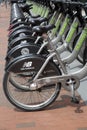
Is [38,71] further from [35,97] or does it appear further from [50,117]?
[50,117]

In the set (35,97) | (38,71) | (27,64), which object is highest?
(27,64)

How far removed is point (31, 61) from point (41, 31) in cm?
44

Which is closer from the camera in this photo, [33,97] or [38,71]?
[38,71]

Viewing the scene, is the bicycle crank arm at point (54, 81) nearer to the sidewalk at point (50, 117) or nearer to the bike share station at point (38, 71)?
the bike share station at point (38, 71)

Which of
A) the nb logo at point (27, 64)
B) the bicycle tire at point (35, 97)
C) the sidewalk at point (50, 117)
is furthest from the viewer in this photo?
the bicycle tire at point (35, 97)

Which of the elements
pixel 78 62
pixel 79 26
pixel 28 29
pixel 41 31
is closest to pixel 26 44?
pixel 41 31

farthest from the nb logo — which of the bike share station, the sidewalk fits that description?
the sidewalk

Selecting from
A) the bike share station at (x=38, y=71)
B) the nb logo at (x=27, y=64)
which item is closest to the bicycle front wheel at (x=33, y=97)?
the bike share station at (x=38, y=71)

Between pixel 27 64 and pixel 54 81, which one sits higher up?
pixel 27 64

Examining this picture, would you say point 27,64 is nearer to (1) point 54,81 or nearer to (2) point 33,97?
(1) point 54,81

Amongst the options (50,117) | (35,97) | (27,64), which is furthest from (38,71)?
(50,117)

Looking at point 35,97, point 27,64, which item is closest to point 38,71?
→ point 27,64

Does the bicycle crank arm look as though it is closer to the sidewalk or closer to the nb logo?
the nb logo

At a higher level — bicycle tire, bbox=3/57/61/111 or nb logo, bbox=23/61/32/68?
nb logo, bbox=23/61/32/68
